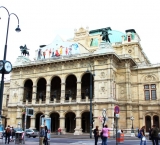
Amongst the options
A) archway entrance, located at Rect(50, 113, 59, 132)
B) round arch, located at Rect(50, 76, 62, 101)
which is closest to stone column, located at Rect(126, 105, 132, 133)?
archway entrance, located at Rect(50, 113, 59, 132)

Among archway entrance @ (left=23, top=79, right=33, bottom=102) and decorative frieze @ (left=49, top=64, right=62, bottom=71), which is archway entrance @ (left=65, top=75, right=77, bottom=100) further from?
archway entrance @ (left=23, top=79, right=33, bottom=102)

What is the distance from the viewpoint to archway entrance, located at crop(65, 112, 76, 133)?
5172 cm

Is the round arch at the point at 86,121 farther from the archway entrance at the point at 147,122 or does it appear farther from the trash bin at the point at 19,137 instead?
the trash bin at the point at 19,137

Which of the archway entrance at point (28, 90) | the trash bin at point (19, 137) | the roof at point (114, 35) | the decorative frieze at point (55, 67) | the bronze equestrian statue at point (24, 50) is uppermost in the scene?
the roof at point (114, 35)

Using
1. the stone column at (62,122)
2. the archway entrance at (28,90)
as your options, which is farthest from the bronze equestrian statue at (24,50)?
the stone column at (62,122)

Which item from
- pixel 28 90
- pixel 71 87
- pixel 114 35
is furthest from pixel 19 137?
pixel 114 35

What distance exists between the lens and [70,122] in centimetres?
5197

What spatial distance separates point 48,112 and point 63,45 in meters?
15.4

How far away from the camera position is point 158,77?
47906 mm

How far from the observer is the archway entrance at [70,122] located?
5172cm

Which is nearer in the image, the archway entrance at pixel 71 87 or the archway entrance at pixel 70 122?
the archway entrance at pixel 70 122

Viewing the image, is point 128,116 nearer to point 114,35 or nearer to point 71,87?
point 71,87

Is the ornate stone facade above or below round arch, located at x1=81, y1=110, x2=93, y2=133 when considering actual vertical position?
above

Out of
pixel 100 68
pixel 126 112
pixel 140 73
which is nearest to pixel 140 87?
pixel 140 73
